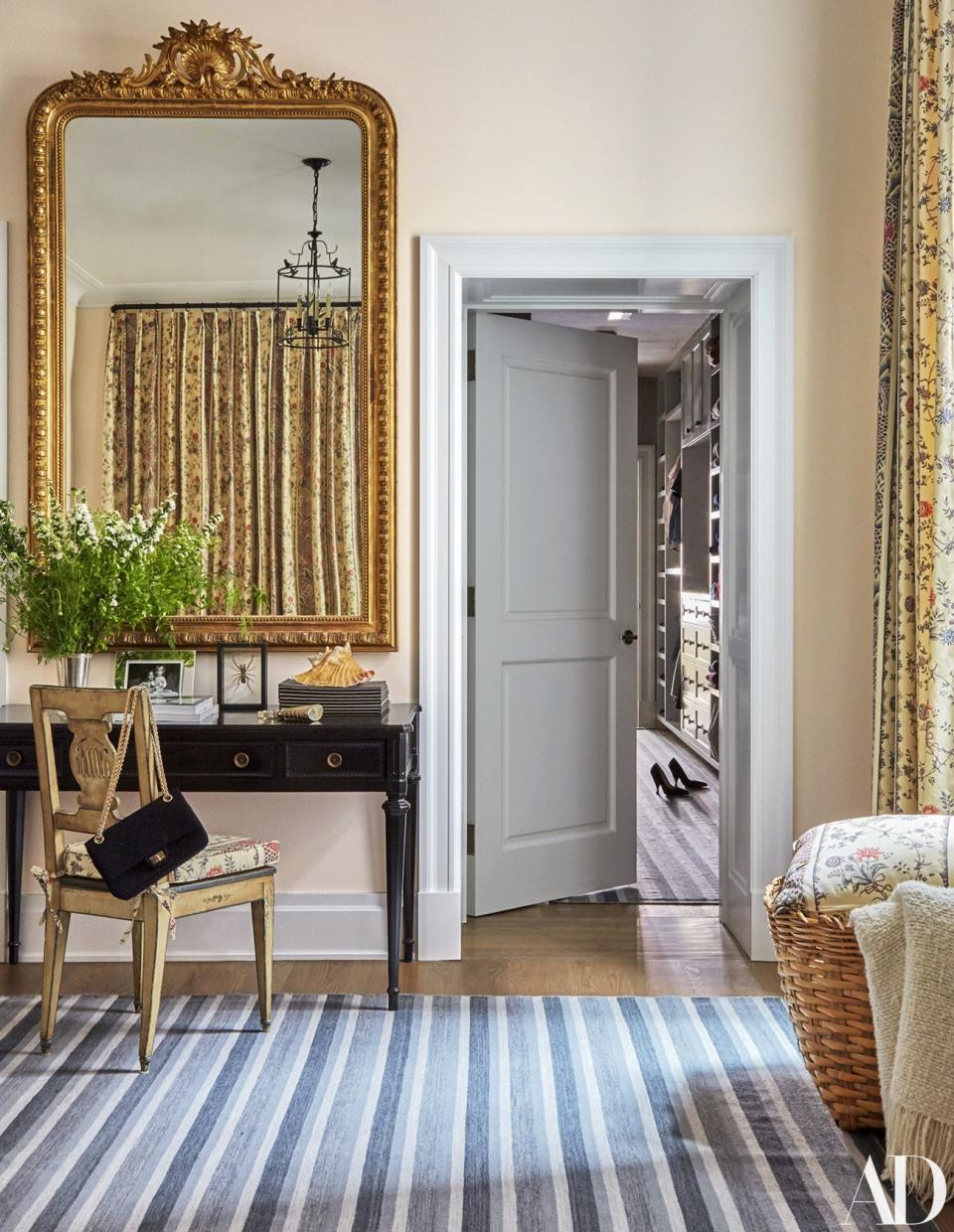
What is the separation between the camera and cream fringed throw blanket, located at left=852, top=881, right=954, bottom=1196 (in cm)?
193

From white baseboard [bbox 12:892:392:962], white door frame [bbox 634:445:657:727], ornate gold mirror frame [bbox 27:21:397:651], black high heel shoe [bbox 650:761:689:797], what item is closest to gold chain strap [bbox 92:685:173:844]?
ornate gold mirror frame [bbox 27:21:397:651]

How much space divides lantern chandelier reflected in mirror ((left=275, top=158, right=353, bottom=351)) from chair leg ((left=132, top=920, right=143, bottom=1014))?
176cm

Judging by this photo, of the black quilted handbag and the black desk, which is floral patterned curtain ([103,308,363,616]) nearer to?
the black desk

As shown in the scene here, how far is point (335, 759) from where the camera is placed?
3092 millimetres

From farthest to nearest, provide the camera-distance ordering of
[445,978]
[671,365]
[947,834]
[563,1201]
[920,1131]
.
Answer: [671,365]
[445,978]
[947,834]
[563,1201]
[920,1131]

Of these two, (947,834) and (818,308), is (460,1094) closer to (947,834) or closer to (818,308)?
(947,834)

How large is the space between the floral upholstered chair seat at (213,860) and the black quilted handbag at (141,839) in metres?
0.08

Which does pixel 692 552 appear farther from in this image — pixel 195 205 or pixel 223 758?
pixel 223 758

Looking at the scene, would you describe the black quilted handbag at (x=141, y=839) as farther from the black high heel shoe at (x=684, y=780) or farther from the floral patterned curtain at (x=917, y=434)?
the black high heel shoe at (x=684, y=780)

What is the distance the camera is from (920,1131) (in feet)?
6.39

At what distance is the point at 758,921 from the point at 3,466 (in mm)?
2725

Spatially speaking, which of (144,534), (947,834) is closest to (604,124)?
(144,534)

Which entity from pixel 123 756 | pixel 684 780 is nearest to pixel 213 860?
pixel 123 756

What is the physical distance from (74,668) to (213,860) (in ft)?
2.78
